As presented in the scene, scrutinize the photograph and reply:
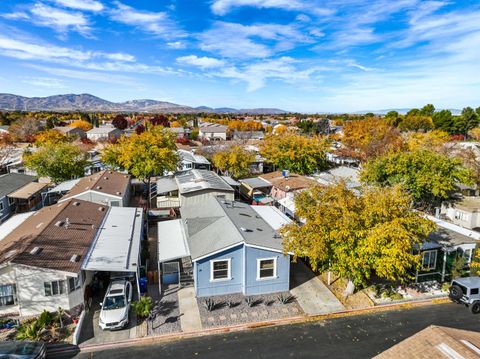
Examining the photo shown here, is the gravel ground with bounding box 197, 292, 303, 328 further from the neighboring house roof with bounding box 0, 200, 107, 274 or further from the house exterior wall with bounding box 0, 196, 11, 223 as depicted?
A: the house exterior wall with bounding box 0, 196, 11, 223

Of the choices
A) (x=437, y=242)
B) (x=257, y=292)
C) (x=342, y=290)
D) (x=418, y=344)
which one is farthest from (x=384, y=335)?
(x=437, y=242)

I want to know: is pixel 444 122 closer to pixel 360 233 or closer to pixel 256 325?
pixel 360 233

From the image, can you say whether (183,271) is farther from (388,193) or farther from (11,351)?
(388,193)

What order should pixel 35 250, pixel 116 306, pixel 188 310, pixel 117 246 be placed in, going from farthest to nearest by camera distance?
pixel 117 246 < pixel 188 310 < pixel 35 250 < pixel 116 306

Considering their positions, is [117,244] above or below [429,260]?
above

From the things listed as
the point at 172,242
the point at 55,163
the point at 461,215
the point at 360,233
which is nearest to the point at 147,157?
the point at 55,163

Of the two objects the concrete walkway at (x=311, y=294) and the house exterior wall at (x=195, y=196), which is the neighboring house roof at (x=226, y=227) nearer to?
the concrete walkway at (x=311, y=294)
